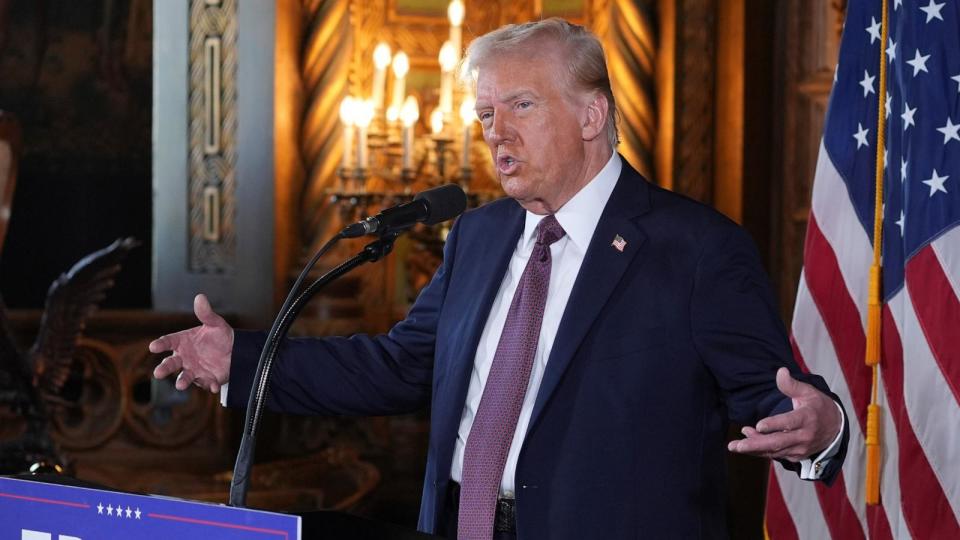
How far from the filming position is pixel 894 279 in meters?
3.12

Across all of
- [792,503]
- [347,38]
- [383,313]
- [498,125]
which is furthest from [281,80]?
[498,125]

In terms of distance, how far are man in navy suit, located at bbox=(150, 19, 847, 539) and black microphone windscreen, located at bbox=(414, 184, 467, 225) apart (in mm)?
232

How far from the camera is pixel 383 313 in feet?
18.7

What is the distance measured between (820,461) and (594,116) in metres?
0.74

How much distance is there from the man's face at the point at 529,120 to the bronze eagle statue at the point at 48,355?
225 cm

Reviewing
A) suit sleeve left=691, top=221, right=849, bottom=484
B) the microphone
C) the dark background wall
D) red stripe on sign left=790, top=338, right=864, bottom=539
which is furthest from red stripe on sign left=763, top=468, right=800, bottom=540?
the dark background wall

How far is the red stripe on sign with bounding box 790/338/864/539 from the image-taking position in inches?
127

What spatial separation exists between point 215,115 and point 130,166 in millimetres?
1346

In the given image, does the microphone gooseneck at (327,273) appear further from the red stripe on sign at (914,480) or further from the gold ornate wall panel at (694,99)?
the gold ornate wall panel at (694,99)

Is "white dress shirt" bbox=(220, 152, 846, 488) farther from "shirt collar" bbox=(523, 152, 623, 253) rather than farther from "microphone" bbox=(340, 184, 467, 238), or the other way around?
"microphone" bbox=(340, 184, 467, 238)

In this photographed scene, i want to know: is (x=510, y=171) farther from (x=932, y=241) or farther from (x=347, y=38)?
(x=347, y=38)

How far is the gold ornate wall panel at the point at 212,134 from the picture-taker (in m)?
A: 5.67

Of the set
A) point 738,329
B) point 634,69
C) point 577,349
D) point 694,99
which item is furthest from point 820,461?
point 634,69

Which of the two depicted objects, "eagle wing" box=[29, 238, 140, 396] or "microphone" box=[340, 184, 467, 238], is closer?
"microphone" box=[340, 184, 467, 238]
